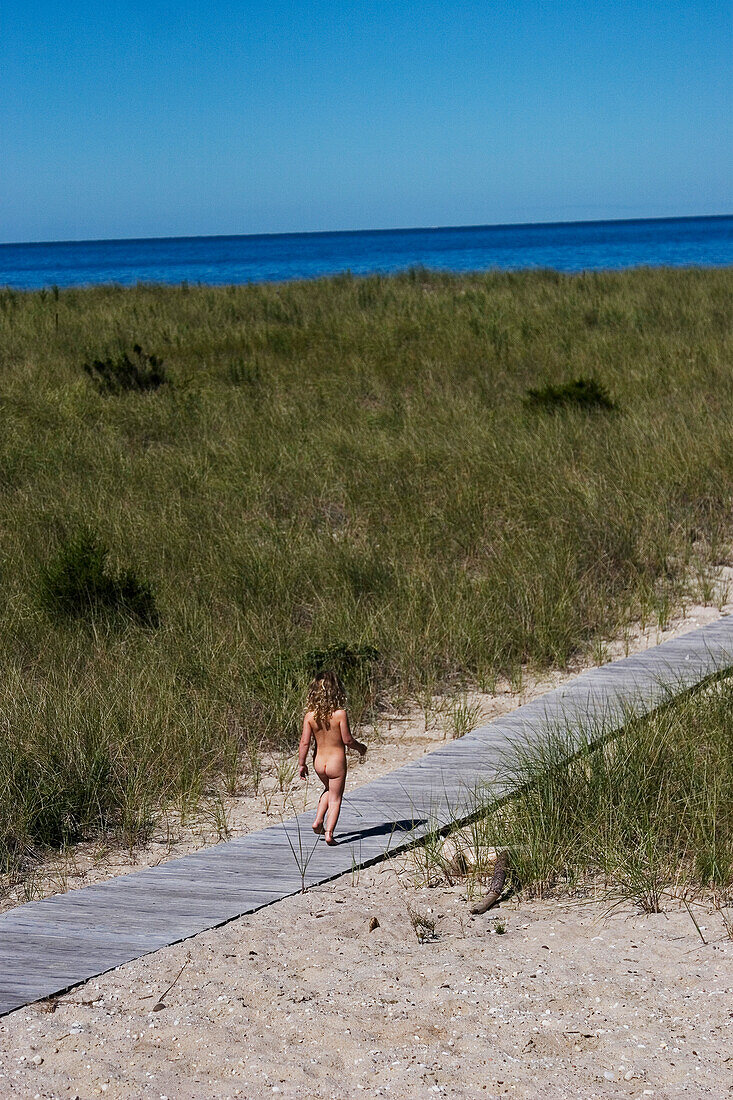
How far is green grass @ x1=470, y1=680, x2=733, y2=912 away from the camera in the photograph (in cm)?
375

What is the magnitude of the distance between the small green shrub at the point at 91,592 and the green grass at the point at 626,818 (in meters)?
3.05

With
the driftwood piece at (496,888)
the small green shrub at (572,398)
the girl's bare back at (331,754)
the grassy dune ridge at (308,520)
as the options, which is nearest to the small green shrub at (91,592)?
the grassy dune ridge at (308,520)

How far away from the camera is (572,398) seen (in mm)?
11430

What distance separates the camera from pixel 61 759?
4660 millimetres

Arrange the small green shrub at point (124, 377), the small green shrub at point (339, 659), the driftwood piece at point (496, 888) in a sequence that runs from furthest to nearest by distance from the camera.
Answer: the small green shrub at point (124, 377) → the small green shrub at point (339, 659) → the driftwood piece at point (496, 888)

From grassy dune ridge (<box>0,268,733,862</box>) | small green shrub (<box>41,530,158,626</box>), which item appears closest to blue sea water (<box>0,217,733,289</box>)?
grassy dune ridge (<box>0,268,733,862</box>)

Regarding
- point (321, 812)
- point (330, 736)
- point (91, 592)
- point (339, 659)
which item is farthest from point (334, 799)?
point (91, 592)

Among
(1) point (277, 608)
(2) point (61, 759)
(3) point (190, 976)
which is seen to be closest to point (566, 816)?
(3) point (190, 976)

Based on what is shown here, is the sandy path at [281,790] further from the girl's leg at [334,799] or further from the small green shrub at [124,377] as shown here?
the small green shrub at [124,377]

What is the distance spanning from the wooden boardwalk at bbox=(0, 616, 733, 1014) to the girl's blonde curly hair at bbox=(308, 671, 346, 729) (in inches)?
18.5

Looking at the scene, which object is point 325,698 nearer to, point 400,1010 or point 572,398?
point 400,1010

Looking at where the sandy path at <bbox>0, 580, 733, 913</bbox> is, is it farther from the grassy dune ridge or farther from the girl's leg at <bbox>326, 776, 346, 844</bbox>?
the girl's leg at <bbox>326, 776, 346, 844</bbox>

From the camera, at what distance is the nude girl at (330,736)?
4.04m

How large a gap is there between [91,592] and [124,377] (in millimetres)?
7020
